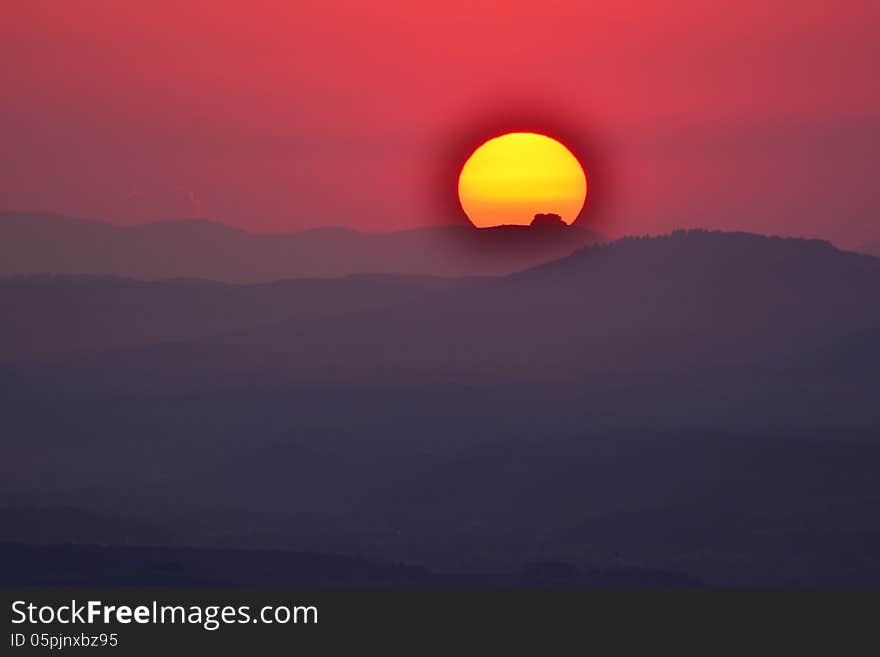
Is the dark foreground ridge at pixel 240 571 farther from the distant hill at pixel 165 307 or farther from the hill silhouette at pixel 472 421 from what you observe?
the distant hill at pixel 165 307

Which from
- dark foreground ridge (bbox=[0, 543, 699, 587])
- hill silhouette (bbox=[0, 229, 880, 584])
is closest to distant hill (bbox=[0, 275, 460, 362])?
hill silhouette (bbox=[0, 229, 880, 584])

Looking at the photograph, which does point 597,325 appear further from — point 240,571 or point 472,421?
point 240,571

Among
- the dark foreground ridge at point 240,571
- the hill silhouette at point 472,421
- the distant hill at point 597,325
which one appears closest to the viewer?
the dark foreground ridge at point 240,571

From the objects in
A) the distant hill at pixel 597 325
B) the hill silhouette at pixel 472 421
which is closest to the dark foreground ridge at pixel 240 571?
the hill silhouette at pixel 472 421

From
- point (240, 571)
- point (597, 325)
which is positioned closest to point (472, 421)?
point (597, 325)

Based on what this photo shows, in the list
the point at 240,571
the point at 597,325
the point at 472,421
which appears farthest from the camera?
the point at 597,325

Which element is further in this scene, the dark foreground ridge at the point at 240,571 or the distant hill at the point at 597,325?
the distant hill at the point at 597,325

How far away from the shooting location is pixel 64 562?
6144 cm

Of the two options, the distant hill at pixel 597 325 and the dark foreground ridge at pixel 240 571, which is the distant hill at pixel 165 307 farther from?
the dark foreground ridge at pixel 240 571

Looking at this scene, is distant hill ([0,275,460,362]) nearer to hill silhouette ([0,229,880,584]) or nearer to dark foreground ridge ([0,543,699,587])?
hill silhouette ([0,229,880,584])

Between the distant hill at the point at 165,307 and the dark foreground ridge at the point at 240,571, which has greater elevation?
the distant hill at the point at 165,307

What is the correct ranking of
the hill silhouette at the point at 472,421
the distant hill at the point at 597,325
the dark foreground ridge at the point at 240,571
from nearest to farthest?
1. the dark foreground ridge at the point at 240,571
2. the hill silhouette at the point at 472,421
3. the distant hill at the point at 597,325

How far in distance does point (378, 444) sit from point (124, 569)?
2408cm

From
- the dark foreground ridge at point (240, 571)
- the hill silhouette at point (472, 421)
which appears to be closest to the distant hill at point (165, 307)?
the hill silhouette at point (472, 421)
